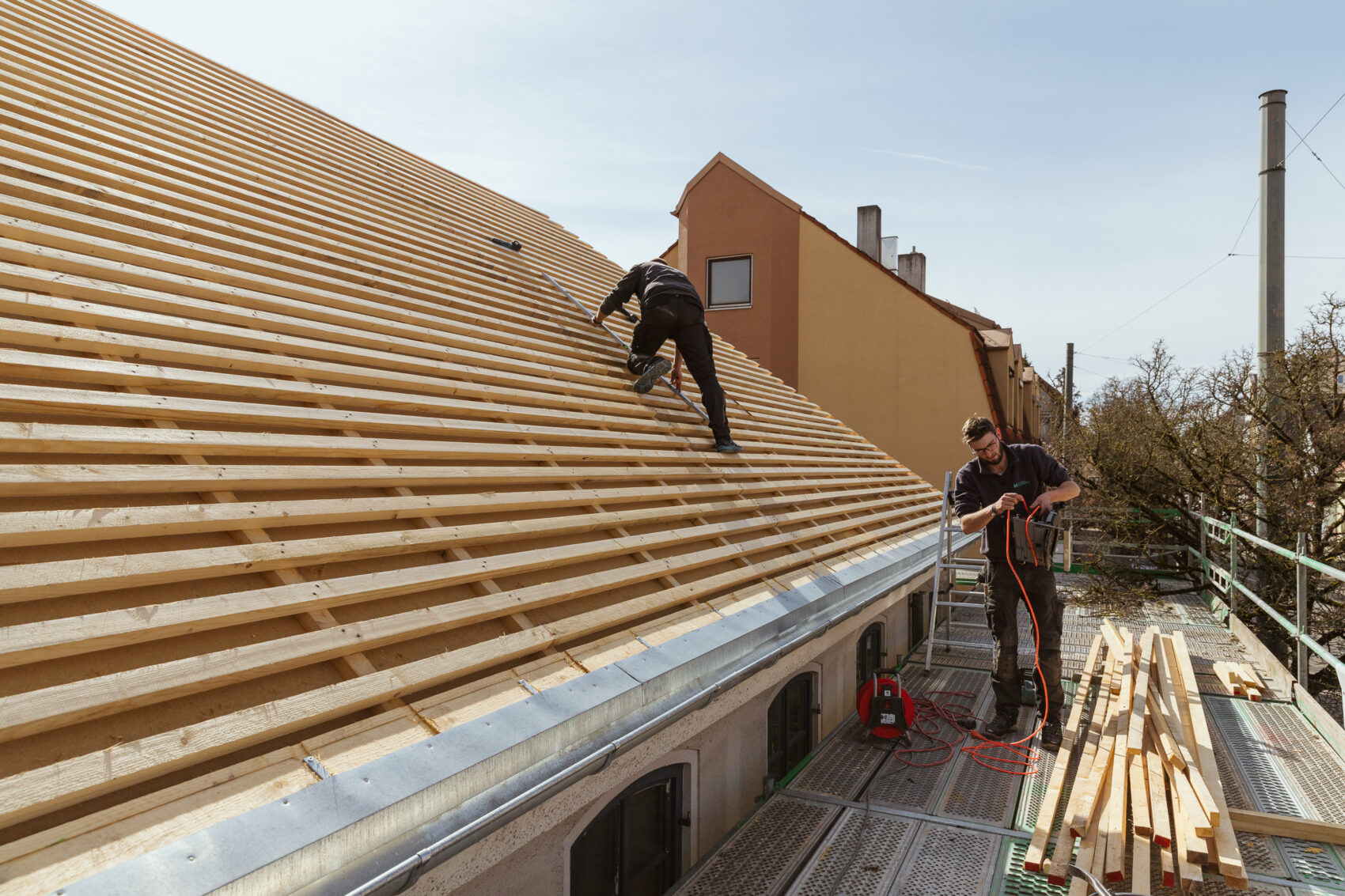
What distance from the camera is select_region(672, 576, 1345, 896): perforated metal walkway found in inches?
156

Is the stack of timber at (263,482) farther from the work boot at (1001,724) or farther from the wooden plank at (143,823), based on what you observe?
the work boot at (1001,724)

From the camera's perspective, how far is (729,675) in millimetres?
3348

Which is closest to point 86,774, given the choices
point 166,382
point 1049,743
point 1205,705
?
point 166,382

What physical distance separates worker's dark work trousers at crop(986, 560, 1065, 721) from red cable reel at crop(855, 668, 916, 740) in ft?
2.19

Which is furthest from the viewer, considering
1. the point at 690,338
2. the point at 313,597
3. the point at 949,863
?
the point at 690,338

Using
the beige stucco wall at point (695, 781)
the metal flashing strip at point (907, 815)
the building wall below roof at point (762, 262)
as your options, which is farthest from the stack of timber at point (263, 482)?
the building wall below roof at point (762, 262)

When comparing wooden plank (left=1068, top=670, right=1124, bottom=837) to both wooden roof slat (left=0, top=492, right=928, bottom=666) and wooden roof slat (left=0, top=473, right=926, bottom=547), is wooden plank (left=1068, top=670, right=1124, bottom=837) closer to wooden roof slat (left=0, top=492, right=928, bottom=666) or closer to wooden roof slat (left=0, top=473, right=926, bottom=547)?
wooden roof slat (left=0, top=492, right=928, bottom=666)

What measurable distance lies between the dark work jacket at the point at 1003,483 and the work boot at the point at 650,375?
226 cm

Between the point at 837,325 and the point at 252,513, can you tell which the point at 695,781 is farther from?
the point at 837,325

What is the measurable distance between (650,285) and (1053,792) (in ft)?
13.4

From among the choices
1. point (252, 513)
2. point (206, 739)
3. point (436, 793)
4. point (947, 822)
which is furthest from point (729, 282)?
point (206, 739)

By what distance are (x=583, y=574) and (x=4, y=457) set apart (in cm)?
198

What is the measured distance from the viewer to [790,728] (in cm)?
569

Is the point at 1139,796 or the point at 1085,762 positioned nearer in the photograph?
the point at 1139,796
